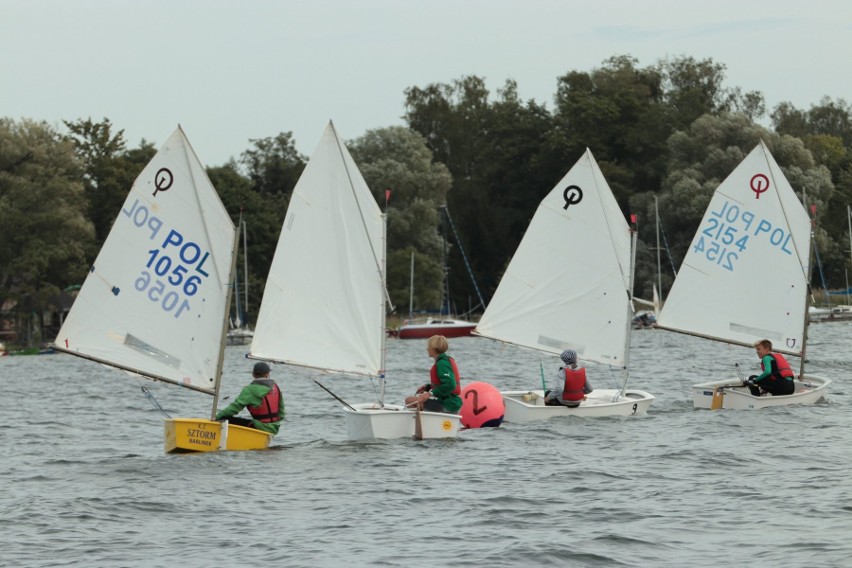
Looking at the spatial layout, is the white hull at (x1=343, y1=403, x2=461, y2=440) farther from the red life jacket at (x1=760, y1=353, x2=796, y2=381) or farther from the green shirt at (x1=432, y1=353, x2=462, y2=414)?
the red life jacket at (x1=760, y1=353, x2=796, y2=381)

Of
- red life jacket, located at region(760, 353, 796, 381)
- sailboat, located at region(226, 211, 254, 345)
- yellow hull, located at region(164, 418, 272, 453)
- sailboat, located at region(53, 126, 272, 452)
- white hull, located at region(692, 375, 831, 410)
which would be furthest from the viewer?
sailboat, located at region(226, 211, 254, 345)

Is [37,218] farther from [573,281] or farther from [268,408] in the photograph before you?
[268,408]

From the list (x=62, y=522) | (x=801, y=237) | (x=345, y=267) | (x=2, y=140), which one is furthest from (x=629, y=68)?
(x=62, y=522)

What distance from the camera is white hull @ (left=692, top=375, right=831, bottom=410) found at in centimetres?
2797

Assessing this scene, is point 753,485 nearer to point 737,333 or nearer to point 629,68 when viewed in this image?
point 737,333

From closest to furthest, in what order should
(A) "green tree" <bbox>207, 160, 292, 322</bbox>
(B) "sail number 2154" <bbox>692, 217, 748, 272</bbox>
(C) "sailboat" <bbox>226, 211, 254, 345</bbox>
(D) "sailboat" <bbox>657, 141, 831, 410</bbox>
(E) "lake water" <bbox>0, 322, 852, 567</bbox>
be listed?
(E) "lake water" <bbox>0, 322, 852, 567</bbox>, (D) "sailboat" <bbox>657, 141, 831, 410</bbox>, (B) "sail number 2154" <bbox>692, 217, 748, 272</bbox>, (C) "sailboat" <bbox>226, 211, 254, 345</bbox>, (A) "green tree" <bbox>207, 160, 292, 322</bbox>

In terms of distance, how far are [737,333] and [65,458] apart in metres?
15.4

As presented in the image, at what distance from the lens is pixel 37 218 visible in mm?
78250

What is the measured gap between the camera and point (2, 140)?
7962 centimetres

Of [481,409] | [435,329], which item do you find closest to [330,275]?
[481,409]

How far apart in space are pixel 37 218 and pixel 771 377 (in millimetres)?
58307

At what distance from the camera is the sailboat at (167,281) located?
23.0 metres

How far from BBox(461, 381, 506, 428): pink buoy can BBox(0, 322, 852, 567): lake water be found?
354 mm

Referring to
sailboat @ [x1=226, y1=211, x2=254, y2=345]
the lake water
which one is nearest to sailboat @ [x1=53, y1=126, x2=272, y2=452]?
the lake water
